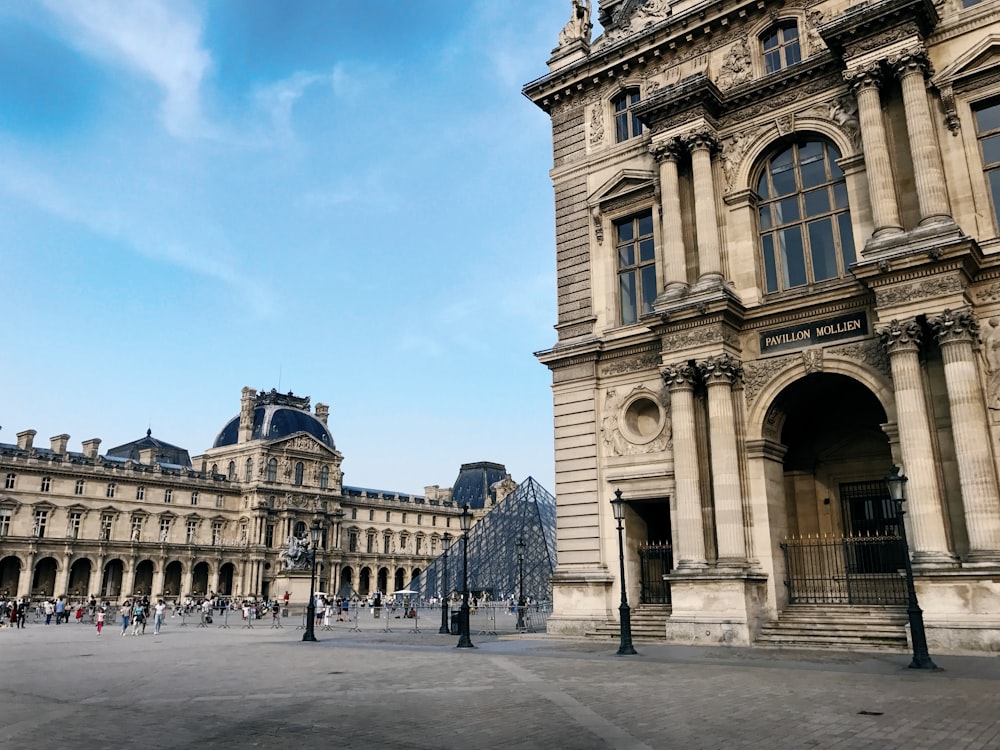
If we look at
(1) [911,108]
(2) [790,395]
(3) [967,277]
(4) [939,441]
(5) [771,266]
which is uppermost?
(1) [911,108]

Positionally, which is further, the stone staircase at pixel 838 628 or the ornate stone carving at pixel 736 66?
the ornate stone carving at pixel 736 66

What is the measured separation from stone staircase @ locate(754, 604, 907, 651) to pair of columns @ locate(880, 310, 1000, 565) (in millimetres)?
1857

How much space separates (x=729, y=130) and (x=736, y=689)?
18.2 metres

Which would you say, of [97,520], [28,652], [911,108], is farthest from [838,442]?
[97,520]

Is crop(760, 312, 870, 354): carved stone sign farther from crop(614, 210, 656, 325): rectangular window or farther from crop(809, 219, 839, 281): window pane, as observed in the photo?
crop(614, 210, 656, 325): rectangular window

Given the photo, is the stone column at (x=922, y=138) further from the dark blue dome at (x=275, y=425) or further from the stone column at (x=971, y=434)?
the dark blue dome at (x=275, y=425)

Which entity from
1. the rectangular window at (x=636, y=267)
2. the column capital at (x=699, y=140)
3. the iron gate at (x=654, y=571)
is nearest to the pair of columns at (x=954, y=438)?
the iron gate at (x=654, y=571)

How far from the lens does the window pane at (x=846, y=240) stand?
2254cm

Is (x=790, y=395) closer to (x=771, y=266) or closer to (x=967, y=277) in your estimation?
(x=771, y=266)

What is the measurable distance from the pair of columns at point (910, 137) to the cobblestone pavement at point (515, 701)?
10617mm

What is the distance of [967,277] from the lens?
19.4m

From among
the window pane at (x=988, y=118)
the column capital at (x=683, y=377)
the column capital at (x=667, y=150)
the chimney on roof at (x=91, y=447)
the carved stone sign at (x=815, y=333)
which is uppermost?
the chimney on roof at (x=91, y=447)

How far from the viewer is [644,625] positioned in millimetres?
23000

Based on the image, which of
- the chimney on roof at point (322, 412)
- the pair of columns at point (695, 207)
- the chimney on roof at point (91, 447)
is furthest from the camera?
the chimney on roof at point (322, 412)
